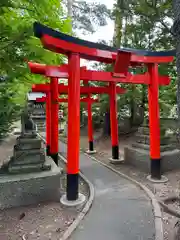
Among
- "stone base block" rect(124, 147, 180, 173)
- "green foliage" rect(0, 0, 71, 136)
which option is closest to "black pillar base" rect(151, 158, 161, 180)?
"stone base block" rect(124, 147, 180, 173)

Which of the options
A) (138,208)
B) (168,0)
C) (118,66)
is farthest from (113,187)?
(168,0)

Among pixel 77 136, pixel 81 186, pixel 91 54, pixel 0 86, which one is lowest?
pixel 81 186

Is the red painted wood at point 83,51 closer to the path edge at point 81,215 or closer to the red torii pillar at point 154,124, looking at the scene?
the red torii pillar at point 154,124

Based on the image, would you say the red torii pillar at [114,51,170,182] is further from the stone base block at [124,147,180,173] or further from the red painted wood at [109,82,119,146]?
the red painted wood at [109,82,119,146]

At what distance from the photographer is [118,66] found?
15.0 ft

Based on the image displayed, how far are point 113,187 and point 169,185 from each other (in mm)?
1568

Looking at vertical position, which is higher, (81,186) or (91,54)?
(91,54)

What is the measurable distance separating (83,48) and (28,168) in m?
3.05

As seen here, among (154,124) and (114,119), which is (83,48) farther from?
(114,119)

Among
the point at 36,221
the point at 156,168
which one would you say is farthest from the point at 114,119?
the point at 36,221

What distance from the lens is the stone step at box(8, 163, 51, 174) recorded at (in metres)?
4.44

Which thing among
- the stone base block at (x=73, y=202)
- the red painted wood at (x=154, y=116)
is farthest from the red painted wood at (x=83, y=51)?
the stone base block at (x=73, y=202)

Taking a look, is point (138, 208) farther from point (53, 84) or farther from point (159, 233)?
point (53, 84)

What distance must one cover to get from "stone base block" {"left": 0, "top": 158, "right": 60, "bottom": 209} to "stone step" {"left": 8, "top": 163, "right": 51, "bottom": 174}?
11 cm
